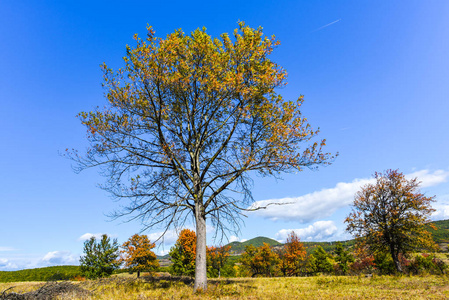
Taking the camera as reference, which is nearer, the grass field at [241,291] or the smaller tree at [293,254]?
the grass field at [241,291]

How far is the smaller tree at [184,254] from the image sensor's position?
128ft

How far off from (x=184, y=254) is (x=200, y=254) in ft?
105

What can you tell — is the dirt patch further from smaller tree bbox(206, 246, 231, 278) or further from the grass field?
smaller tree bbox(206, 246, 231, 278)

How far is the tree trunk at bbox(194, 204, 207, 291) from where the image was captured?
35.3ft

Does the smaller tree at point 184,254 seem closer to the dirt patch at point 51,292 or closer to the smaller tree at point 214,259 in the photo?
the smaller tree at point 214,259

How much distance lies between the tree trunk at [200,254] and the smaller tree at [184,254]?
29.0 meters

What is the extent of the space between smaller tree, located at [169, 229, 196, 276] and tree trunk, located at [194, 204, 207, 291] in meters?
29.0

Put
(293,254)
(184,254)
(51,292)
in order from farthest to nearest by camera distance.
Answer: (293,254)
(184,254)
(51,292)

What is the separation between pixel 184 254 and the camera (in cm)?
3981

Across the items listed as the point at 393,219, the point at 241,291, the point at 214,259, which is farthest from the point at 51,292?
→ the point at 214,259

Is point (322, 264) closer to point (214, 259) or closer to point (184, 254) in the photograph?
point (214, 259)

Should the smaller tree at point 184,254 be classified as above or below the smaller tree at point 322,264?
above

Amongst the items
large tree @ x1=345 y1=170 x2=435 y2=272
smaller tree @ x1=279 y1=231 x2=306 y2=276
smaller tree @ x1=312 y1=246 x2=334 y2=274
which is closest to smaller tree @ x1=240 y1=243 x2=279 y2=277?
smaller tree @ x1=279 y1=231 x2=306 y2=276

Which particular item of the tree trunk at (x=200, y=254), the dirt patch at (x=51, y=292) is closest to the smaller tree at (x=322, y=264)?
the tree trunk at (x=200, y=254)
